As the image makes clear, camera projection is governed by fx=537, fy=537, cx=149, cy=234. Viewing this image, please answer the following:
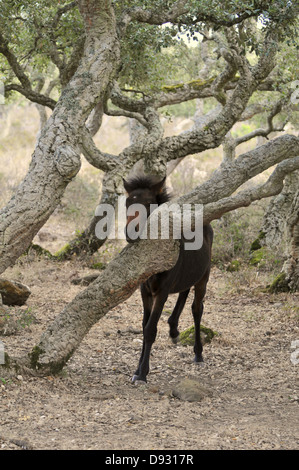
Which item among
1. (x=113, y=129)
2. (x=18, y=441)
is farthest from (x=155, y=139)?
(x=113, y=129)

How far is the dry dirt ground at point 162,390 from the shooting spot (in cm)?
416

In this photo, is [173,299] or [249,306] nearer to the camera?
[249,306]

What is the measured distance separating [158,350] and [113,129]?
29507 millimetres

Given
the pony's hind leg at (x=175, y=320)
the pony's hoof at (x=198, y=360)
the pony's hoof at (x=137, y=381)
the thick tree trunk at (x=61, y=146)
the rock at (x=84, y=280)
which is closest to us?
the thick tree trunk at (x=61, y=146)

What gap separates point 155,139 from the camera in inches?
362

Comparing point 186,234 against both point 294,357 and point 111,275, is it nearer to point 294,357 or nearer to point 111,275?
point 111,275

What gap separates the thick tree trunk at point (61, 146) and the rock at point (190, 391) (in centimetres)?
209

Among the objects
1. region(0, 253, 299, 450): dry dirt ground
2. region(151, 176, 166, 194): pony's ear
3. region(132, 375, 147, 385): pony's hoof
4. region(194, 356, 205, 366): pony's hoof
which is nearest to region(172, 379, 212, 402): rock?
region(0, 253, 299, 450): dry dirt ground

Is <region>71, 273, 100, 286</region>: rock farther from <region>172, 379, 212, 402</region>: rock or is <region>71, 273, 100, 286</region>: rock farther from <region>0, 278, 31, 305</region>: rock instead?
<region>172, 379, 212, 402</region>: rock

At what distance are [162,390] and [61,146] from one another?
108 inches

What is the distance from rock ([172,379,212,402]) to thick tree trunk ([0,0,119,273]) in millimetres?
2089

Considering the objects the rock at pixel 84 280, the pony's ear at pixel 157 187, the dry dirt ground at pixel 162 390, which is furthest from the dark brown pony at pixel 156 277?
the rock at pixel 84 280

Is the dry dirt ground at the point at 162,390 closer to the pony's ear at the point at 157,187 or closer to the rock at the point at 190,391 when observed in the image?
the rock at the point at 190,391

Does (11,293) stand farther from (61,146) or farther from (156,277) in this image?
(61,146)
